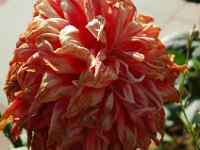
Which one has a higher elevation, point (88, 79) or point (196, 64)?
point (88, 79)

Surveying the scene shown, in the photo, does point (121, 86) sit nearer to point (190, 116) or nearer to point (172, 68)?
point (172, 68)

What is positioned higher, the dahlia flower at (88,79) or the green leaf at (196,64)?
the dahlia flower at (88,79)

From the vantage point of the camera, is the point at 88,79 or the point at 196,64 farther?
the point at 196,64

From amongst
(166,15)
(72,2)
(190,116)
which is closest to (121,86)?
(72,2)

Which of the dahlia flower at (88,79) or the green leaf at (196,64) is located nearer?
the dahlia flower at (88,79)

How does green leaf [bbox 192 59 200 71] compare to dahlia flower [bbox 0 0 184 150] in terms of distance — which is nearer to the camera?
dahlia flower [bbox 0 0 184 150]

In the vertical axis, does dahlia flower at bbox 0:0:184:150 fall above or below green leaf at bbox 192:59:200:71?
above

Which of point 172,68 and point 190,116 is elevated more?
point 172,68

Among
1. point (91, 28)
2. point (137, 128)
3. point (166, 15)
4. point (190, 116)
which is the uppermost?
point (91, 28)
